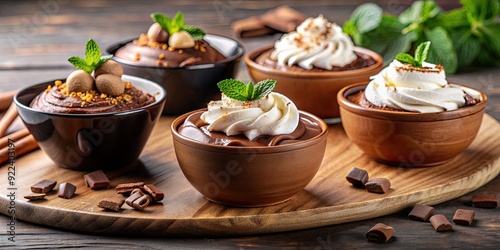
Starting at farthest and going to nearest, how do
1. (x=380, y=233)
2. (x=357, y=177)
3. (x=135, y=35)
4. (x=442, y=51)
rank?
(x=135, y=35) < (x=442, y=51) < (x=357, y=177) < (x=380, y=233)

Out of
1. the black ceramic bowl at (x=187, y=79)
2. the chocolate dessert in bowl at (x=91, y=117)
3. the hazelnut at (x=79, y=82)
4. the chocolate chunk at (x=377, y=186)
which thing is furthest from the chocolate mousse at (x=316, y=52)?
the hazelnut at (x=79, y=82)

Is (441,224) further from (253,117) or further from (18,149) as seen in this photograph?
(18,149)

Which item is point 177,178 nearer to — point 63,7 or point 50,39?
point 50,39

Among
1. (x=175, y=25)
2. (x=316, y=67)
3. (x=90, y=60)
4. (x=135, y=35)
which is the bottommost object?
(x=135, y=35)

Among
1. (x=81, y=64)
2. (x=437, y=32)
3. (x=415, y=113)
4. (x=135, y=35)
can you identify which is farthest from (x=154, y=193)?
(x=135, y=35)

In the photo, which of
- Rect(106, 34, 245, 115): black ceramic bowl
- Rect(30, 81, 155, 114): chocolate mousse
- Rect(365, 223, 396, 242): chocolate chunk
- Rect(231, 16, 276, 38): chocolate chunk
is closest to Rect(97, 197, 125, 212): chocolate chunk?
Rect(30, 81, 155, 114): chocolate mousse

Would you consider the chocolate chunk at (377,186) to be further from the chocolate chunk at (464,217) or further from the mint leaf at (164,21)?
the mint leaf at (164,21)

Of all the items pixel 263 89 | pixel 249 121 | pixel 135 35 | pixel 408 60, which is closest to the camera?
pixel 249 121
